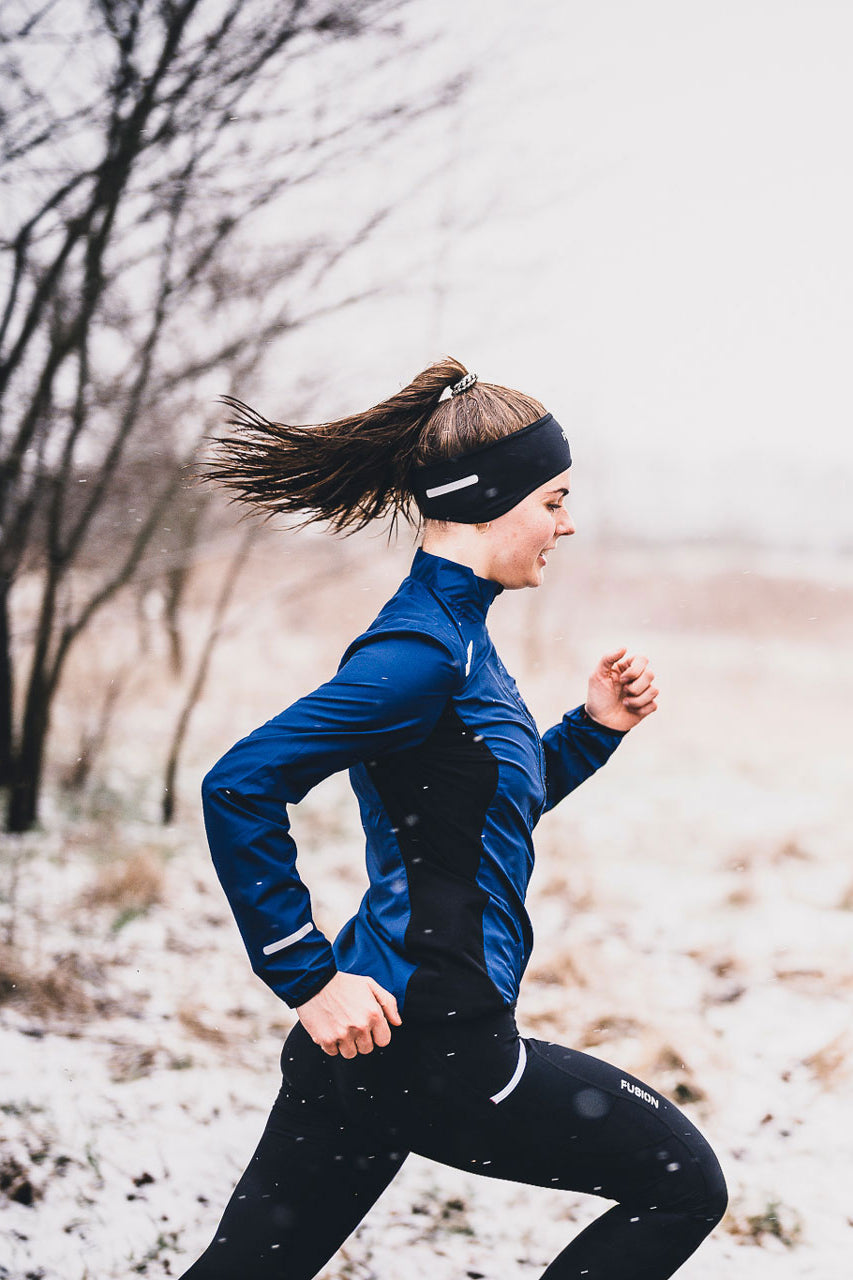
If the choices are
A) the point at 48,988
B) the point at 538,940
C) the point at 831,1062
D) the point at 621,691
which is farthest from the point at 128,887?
the point at 621,691

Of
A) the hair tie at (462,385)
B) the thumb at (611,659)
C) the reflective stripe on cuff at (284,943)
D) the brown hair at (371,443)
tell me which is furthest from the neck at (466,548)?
the reflective stripe on cuff at (284,943)

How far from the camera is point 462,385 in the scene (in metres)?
1.82

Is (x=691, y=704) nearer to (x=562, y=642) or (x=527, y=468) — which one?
(x=562, y=642)

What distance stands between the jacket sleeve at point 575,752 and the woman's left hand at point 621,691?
0.02m

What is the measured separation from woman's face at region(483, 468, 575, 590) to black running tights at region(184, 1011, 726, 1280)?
2.37ft

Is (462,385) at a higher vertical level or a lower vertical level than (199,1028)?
higher

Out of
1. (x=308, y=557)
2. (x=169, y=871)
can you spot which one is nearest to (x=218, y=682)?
(x=308, y=557)

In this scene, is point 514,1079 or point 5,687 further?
point 5,687

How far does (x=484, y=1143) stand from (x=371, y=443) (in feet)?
3.80

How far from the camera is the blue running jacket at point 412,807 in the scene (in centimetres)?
142

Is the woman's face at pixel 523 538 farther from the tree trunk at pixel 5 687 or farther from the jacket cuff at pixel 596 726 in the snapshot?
the tree trunk at pixel 5 687

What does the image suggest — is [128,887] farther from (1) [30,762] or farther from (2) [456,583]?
(2) [456,583]

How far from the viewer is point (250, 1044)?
425cm

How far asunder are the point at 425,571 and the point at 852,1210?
2.71 meters
